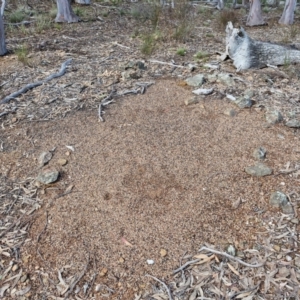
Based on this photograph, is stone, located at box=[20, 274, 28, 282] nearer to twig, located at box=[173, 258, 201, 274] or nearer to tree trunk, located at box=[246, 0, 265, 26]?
twig, located at box=[173, 258, 201, 274]

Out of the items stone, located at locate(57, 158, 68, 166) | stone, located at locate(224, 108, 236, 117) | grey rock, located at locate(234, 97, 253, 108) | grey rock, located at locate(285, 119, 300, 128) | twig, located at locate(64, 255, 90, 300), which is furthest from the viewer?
grey rock, located at locate(234, 97, 253, 108)

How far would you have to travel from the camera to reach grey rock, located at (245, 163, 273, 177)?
2273mm

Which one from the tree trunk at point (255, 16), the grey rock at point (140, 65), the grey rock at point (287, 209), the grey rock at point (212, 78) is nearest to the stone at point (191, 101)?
the grey rock at point (212, 78)

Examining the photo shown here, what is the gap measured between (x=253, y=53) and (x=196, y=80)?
0.96m

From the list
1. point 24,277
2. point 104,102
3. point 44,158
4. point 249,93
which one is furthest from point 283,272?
point 104,102

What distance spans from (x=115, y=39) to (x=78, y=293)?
4.60 metres

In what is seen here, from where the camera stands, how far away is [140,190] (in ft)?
7.13

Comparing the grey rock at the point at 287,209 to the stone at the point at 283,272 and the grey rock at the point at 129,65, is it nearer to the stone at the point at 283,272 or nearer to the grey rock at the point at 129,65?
the stone at the point at 283,272

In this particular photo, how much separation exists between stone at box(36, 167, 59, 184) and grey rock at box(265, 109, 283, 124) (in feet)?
6.00

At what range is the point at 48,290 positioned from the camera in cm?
165

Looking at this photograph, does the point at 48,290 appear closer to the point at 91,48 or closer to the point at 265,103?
the point at 265,103

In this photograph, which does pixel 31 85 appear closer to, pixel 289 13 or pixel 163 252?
pixel 163 252

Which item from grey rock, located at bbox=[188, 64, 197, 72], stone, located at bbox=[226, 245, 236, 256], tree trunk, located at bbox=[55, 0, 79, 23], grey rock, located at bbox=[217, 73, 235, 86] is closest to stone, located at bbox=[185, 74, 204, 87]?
grey rock, located at bbox=[217, 73, 235, 86]

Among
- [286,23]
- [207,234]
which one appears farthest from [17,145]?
[286,23]
